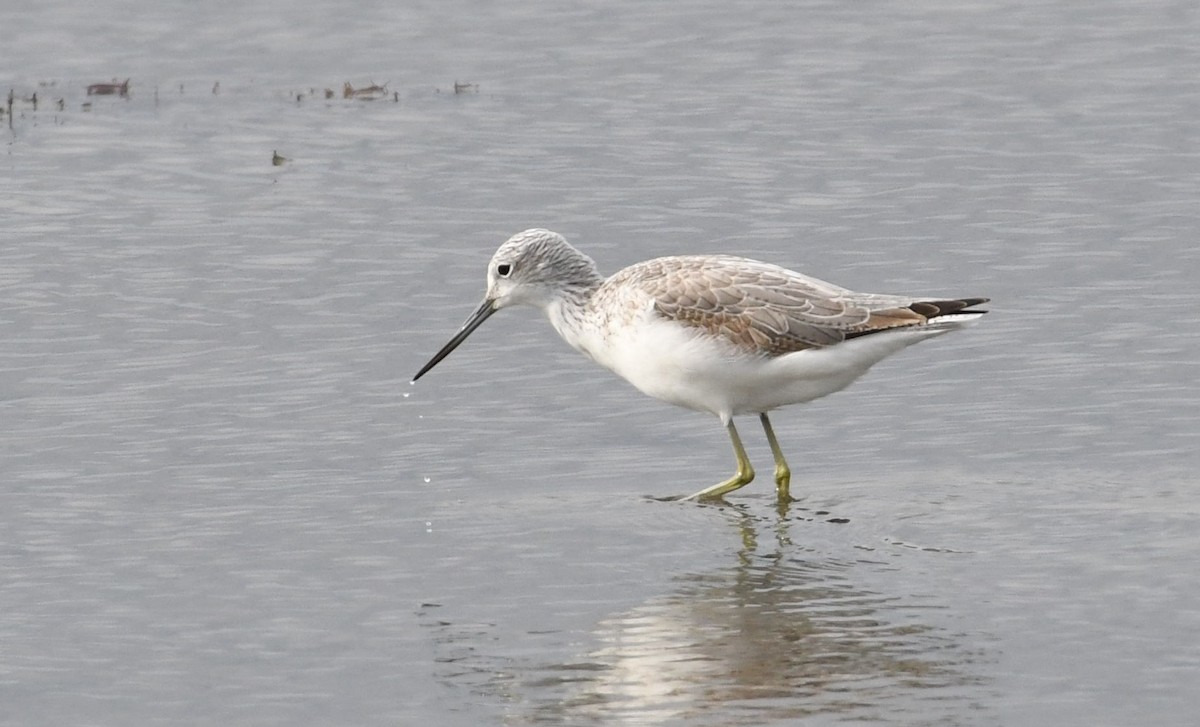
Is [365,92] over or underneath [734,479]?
over

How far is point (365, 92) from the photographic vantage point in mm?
23391

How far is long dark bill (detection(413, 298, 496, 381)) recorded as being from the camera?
1387 centimetres

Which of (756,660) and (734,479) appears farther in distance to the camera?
(734,479)

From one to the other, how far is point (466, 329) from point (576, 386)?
1179mm

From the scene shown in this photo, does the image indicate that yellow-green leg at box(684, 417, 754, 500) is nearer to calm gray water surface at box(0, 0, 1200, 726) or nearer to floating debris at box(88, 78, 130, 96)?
calm gray water surface at box(0, 0, 1200, 726)

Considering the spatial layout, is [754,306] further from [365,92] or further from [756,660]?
[365,92]

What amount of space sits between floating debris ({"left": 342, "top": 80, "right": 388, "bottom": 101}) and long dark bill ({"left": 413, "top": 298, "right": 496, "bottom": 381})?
31.5ft

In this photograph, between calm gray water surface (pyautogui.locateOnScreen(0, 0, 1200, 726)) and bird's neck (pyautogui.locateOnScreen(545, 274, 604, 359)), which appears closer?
calm gray water surface (pyautogui.locateOnScreen(0, 0, 1200, 726))

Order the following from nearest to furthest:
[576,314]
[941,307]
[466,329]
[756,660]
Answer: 1. [756,660]
2. [941,307]
3. [576,314]
4. [466,329]

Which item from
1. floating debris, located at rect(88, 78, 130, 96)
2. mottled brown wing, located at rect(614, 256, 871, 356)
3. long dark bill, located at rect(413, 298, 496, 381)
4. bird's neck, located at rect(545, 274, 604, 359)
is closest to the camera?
mottled brown wing, located at rect(614, 256, 871, 356)

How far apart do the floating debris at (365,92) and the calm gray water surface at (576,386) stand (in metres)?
0.29

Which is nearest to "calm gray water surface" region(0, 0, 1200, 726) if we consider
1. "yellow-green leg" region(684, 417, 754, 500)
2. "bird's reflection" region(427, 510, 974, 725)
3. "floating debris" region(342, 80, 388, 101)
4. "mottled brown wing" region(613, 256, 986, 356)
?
"bird's reflection" region(427, 510, 974, 725)

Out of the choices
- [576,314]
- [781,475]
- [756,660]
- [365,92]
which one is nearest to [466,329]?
[576,314]

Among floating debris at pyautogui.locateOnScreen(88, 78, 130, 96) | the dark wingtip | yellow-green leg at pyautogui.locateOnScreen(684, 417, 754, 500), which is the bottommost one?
yellow-green leg at pyautogui.locateOnScreen(684, 417, 754, 500)
